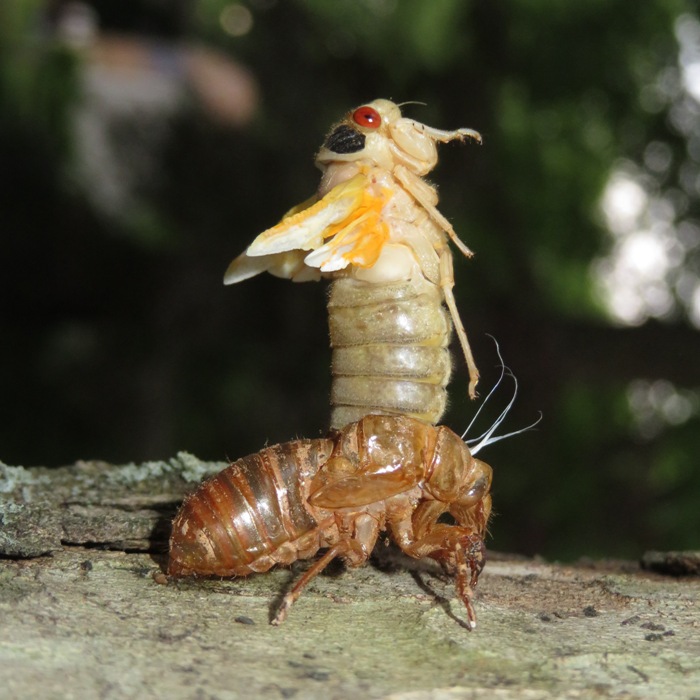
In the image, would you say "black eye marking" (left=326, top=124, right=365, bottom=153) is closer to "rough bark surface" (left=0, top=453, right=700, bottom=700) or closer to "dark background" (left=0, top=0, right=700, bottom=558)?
"rough bark surface" (left=0, top=453, right=700, bottom=700)

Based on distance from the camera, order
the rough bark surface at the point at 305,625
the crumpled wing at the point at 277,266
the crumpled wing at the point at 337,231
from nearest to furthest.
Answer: the rough bark surface at the point at 305,625 → the crumpled wing at the point at 337,231 → the crumpled wing at the point at 277,266

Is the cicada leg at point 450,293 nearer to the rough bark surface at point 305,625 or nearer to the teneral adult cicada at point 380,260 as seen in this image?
the teneral adult cicada at point 380,260

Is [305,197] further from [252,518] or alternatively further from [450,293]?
[252,518]

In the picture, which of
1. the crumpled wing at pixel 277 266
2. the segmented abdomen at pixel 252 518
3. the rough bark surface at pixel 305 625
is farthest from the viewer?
the crumpled wing at pixel 277 266

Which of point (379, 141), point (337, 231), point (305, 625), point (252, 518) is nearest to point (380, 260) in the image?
point (337, 231)

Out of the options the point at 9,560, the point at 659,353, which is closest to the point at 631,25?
the point at 659,353

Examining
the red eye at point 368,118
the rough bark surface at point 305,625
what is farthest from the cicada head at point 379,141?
the rough bark surface at point 305,625
